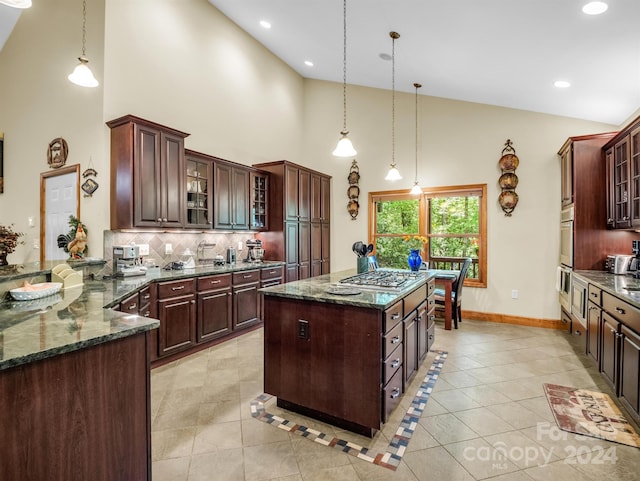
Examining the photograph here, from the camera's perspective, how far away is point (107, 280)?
3.21 meters

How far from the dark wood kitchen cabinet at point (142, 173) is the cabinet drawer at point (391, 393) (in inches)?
111

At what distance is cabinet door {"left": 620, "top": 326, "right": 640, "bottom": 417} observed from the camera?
217cm

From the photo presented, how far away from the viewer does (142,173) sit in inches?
135

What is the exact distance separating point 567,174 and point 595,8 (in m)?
2.37

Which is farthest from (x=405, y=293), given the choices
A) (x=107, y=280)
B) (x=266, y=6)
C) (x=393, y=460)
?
(x=266, y=6)

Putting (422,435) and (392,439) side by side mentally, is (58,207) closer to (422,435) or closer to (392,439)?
(392,439)

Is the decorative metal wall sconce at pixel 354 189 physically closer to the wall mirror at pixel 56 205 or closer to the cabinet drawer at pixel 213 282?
the cabinet drawer at pixel 213 282

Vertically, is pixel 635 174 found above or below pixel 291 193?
below

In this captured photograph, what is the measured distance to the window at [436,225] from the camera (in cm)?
524

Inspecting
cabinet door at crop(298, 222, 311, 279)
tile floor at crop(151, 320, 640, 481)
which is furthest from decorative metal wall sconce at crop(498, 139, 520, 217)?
cabinet door at crop(298, 222, 311, 279)

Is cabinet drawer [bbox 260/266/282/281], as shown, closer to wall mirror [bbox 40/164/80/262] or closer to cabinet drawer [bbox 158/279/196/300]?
cabinet drawer [bbox 158/279/196/300]

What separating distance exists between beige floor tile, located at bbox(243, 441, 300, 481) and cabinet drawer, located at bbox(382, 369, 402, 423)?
A: 24.6 inches

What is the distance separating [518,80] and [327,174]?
11.1 feet

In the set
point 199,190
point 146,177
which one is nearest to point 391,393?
point 146,177
